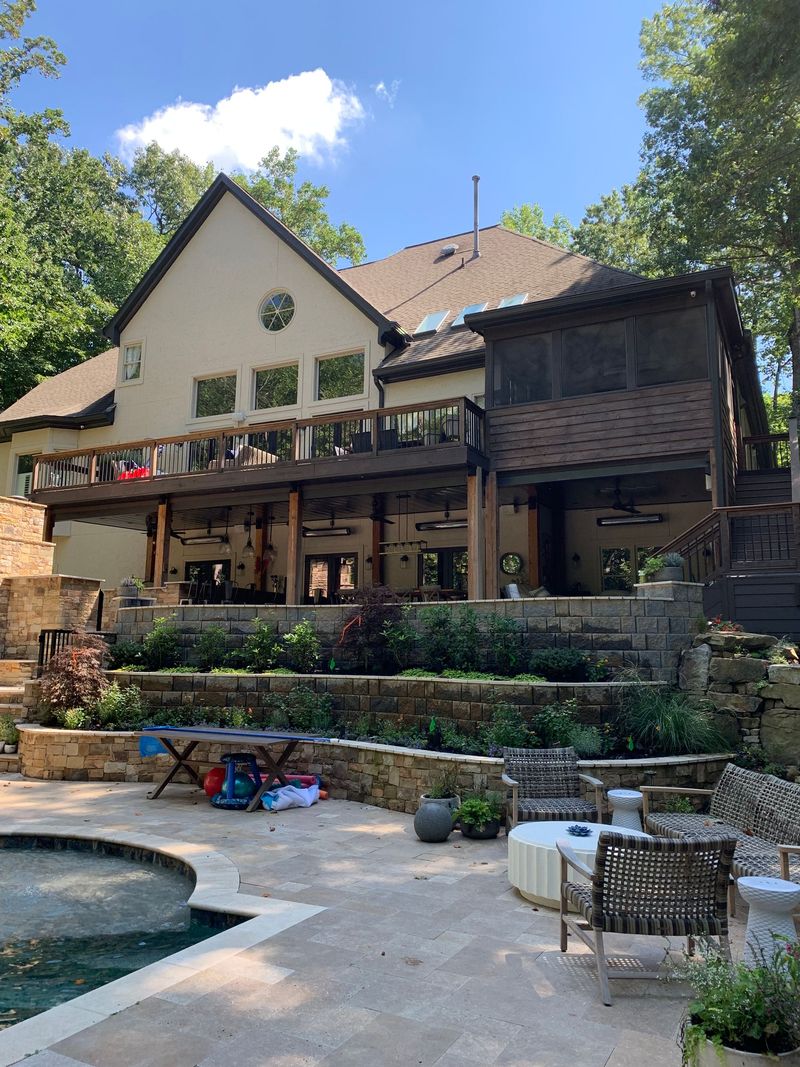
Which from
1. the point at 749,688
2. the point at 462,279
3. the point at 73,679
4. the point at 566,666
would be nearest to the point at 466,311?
the point at 462,279

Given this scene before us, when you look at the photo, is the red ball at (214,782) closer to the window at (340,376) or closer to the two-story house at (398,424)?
the two-story house at (398,424)

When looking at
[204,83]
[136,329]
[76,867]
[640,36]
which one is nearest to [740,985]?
[76,867]

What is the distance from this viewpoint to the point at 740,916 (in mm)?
4875

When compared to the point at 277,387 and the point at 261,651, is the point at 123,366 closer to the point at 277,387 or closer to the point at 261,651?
the point at 277,387

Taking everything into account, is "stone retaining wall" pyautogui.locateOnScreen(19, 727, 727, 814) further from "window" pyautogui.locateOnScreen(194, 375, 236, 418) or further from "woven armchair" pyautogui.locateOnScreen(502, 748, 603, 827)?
"window" pyautogui.locateOnScreen(194, 375, 236, 418)

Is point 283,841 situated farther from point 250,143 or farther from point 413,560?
point 250,143

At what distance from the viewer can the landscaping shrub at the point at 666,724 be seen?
25.4ft

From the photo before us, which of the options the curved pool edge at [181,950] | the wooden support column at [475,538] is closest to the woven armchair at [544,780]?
the curved pool edge at [181,950]

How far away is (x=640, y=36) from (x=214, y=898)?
25180mm

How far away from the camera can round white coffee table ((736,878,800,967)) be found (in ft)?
11.1

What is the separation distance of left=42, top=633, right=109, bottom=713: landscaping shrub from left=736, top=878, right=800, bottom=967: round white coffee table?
9.72 m

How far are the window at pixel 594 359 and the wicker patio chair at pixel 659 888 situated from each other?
34.1 feet

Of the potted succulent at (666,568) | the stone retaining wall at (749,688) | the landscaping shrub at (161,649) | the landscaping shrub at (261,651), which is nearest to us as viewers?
the stone retaining wall at (749,688)

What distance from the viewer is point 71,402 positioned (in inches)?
844
